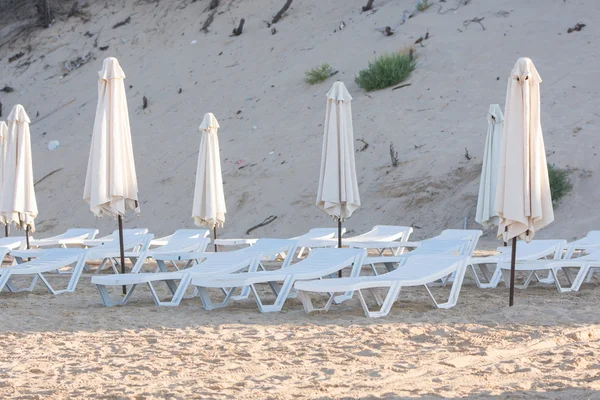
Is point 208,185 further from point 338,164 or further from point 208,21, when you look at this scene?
point 208,21

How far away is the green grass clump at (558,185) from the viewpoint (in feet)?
49.1

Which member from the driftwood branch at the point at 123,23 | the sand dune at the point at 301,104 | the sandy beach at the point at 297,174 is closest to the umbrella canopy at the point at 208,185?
the sandy beach at the point at 297,174

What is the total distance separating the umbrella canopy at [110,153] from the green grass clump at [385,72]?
12.2 m

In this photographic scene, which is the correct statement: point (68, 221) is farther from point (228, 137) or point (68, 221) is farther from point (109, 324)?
point (109, 324)

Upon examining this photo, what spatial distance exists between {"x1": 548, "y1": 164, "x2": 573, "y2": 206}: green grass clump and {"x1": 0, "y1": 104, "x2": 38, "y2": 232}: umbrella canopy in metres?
8.73

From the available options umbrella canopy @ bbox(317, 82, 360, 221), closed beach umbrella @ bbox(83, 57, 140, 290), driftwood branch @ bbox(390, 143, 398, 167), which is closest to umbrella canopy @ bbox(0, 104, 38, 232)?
closed beach umbrella @ bbox(83, 57, 140, 290)

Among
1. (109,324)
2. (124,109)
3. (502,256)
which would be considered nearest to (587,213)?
(502,256)

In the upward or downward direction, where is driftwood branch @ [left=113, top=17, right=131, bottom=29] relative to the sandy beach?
upward

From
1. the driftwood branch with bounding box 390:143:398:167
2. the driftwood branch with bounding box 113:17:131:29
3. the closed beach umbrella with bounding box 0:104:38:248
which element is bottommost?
the driftwood branch with bounding box 390:143:398:167

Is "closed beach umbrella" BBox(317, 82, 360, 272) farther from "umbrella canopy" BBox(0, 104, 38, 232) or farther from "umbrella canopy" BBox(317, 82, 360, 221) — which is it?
"umbrella canopy" BBox(0, 104, 38, 232)

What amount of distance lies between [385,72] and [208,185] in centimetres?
948

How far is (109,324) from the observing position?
6.91m

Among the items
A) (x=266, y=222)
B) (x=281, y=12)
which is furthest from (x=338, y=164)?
(x=281, y=12)

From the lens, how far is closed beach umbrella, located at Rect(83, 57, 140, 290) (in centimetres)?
864
